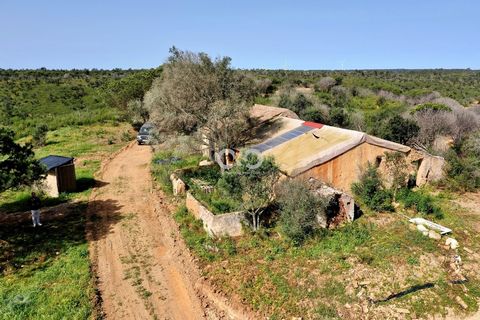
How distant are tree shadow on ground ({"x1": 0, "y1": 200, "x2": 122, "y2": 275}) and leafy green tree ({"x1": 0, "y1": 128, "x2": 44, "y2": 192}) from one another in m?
2.14

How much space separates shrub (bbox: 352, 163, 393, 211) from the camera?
1473 cm

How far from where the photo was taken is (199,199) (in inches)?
593

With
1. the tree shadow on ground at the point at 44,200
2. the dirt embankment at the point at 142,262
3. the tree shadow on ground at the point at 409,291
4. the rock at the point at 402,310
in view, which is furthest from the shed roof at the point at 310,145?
the tree shadow on ground at the point at 44,200

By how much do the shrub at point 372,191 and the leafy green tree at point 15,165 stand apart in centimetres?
1317

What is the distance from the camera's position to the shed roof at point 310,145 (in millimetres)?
15211

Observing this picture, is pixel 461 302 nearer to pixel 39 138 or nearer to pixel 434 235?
pixel 434 235

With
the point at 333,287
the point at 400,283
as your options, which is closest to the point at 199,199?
the point at 333,287

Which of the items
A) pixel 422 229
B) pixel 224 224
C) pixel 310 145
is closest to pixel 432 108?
pixel 310 145

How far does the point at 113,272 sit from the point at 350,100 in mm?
36745

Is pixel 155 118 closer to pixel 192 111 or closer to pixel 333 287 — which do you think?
pixel 192 111

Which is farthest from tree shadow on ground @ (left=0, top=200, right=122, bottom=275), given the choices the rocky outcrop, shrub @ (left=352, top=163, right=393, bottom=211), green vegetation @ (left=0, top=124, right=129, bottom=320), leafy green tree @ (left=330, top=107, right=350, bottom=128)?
leafy green tree @ (left=330, top=107, right=350, bottom=128)

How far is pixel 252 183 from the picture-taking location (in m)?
13.0

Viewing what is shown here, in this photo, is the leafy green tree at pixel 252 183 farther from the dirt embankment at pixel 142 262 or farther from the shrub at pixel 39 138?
the shrub at pixel 39 138

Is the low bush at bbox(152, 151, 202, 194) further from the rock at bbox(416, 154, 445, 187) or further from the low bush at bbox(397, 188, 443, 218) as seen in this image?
the rock at bbox(416, 154, 445, 187)
